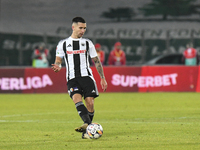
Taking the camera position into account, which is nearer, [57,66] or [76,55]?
[57,66]

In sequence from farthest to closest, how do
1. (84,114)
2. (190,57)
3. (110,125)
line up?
(190,57) → (110,125) → (84,114)

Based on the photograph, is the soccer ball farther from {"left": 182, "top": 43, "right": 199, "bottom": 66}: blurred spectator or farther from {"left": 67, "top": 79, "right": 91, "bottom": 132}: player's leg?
{"left": 182, "top": 43, "right": 199, "bottom": 66}: blurred spectator

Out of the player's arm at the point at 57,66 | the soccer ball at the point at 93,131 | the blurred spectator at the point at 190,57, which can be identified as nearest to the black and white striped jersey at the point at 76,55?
the player's arm at the point at 57,66

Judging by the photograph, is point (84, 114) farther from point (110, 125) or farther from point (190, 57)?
point (190, 57)

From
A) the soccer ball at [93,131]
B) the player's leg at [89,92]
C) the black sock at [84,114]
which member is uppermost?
the player's leg at [89,92]

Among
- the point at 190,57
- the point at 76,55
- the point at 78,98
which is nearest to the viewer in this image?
the point at 78,98

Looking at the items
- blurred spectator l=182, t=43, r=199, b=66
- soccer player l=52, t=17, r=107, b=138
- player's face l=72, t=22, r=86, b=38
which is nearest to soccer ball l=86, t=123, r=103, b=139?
soccer player l=52, t=17, r=107, b=138

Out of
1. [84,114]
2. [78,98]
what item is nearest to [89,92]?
[78,98]

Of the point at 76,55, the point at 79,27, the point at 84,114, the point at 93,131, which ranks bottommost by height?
the point at 93,131

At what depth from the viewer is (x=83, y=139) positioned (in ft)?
27.0

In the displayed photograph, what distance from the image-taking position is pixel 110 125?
10.2m

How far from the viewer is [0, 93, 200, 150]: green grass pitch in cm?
763

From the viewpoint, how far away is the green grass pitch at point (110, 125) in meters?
7.63

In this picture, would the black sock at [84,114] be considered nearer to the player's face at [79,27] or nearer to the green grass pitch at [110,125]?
the green grass pitch at [110,125]
